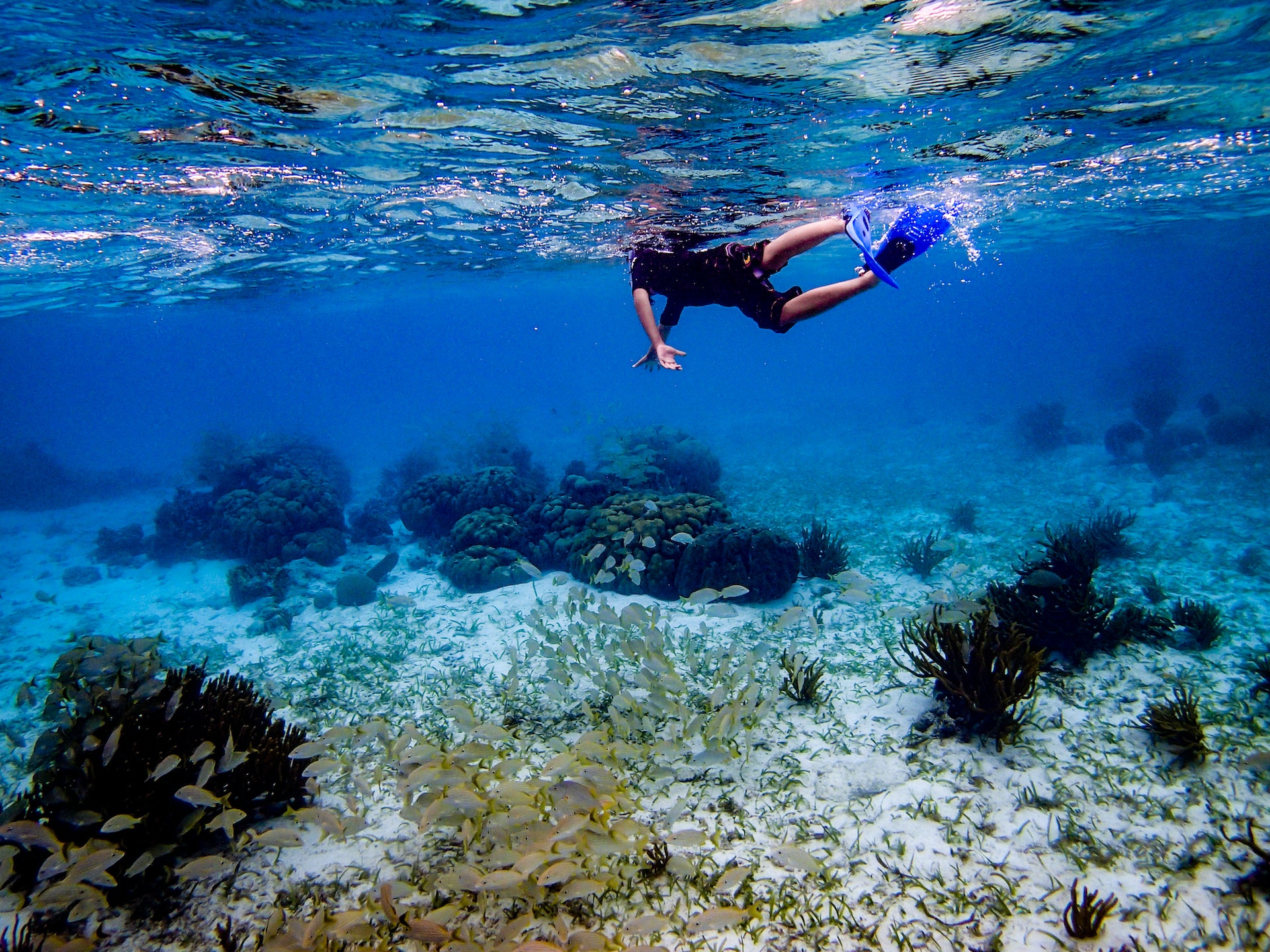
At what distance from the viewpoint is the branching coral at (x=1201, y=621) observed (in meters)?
6.96

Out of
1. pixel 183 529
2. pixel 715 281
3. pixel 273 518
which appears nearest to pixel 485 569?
pixel 715 281

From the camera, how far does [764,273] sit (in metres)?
7.48

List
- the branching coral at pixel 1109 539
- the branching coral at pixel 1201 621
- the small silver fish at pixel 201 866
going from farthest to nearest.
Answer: the branching coral at pixel 1109 539
the branching coral at pixel 1201 621
the small silver fish at pixel 201 866

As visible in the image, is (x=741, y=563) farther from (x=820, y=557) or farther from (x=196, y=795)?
(x=196, y=795)

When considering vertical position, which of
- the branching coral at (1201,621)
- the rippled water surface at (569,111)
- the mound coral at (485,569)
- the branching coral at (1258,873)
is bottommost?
the mound coral at (485,569)

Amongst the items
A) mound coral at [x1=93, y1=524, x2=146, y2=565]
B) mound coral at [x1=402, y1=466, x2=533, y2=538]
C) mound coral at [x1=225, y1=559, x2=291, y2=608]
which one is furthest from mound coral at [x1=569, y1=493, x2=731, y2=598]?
mound coral at [x1=93, y1=524, x2=146, y2=565]

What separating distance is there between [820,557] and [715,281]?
562 centimetres

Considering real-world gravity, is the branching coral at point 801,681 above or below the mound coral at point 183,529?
above

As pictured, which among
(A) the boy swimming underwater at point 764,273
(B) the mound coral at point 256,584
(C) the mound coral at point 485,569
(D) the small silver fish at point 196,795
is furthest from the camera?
(B) the mound coral at point 256,584

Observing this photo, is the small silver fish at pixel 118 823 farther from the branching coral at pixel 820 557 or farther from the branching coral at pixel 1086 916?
the branching coral at pixel 820 557

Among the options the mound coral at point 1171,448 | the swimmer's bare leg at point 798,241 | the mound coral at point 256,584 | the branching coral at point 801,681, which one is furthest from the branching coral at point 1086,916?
the mound coral at point 1171,448

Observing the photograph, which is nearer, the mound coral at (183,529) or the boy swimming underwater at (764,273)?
the boy swimming underwater at (764,273)

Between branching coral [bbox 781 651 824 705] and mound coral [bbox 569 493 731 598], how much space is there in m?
3.09

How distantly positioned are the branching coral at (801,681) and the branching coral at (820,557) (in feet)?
13.0
